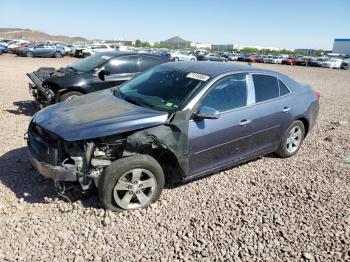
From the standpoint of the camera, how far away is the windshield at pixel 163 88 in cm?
424

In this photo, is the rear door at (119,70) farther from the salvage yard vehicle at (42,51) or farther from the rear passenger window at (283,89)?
the salvage yard vehicle at (42,51)

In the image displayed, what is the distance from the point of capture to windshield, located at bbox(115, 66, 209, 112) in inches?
167

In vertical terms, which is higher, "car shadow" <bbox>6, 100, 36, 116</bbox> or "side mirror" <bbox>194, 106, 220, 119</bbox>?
"side mirror" <bbox>194, 106, 220, 119</bbox>

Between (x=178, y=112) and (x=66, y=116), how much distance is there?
4.34 ft

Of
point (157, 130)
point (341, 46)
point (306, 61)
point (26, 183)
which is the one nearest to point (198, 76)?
point (157, 130)

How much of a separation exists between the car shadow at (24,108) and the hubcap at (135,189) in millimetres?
5156

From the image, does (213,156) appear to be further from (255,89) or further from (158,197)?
(255,89)

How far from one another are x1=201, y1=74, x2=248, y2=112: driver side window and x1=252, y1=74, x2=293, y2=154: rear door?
0.25 m

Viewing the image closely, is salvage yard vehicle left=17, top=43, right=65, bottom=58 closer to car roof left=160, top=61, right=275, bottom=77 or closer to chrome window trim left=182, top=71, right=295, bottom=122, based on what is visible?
car roof left=160, top=61, right=275, bottom=77

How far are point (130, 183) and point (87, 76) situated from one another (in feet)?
15.3

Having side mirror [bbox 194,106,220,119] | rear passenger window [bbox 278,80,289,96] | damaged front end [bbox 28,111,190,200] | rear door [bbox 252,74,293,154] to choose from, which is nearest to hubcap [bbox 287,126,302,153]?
rear door [bbox 252,74,293,154]

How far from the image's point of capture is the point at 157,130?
384 cm

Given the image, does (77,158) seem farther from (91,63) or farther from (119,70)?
(91,63)

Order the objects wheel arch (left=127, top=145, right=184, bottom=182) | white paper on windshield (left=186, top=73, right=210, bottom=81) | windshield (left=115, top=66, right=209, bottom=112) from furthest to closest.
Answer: white paper on windshield (left=186, top=73, right=210, bottom=81), windshield (left=115, top=66, right=209, bottom=112), wheel arch (left=127, top=145, right=184, bottom=182)
